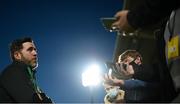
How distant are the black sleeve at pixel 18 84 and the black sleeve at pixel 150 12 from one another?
1919mm

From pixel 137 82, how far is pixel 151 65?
0.98 metres

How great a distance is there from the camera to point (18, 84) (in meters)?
3.37

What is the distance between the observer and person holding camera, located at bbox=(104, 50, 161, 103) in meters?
1.90

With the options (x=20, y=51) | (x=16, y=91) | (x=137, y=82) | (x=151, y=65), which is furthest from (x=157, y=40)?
(x=20, y=51)

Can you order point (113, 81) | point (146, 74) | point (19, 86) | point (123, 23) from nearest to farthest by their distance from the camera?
point (123, 23), point (146, 74), point (113, 81), point (19, 86)

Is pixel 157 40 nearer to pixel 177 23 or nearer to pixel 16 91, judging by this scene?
pixel 177 23

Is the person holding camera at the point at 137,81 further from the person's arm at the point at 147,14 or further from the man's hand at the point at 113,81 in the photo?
the person's arm at the point at 147,14

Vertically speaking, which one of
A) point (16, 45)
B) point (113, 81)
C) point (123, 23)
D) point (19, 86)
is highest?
point (123, 23)

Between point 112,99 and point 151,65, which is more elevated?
point 151,65

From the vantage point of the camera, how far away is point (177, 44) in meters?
1.49

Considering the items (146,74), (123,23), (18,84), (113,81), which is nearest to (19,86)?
(18,84)

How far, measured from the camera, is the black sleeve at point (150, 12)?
1.51 metres

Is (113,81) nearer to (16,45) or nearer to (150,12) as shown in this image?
(150,12)

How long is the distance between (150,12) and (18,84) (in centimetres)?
211
